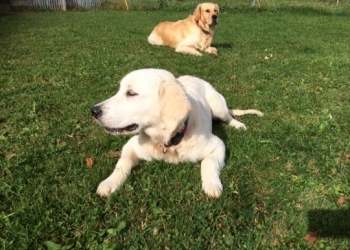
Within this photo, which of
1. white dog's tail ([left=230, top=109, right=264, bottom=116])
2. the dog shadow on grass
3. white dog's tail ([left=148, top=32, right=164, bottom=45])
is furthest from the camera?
white dog's tail ([left=148, top=32, right=164, bottom=45])

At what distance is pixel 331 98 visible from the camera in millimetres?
5223

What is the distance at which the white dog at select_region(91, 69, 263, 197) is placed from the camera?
2.73 metres

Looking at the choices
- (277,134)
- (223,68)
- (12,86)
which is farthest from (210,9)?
(277,134)

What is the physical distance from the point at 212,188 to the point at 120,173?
71 centimetres

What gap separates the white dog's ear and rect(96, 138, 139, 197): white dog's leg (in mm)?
472

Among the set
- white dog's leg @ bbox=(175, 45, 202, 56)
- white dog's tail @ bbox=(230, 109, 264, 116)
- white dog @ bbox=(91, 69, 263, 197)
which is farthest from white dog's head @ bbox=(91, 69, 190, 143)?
white dog's leg @ bbox=(175, 45, 202, 56)

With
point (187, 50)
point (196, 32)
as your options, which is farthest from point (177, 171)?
point (196, 32)

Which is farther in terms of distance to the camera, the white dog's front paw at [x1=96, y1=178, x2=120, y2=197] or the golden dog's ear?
the golden dog's ear

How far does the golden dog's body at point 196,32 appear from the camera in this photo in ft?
30.7

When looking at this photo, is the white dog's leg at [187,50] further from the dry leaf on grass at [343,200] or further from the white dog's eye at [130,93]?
the dry leaf on grass at [343,200]

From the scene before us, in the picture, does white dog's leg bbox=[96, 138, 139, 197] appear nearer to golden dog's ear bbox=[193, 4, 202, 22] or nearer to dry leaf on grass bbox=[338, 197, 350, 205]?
dry leaf on grass bbox=[338, 197, 350, 205]

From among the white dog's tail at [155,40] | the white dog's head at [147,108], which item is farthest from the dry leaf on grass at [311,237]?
the white dog's tail at [155,40]

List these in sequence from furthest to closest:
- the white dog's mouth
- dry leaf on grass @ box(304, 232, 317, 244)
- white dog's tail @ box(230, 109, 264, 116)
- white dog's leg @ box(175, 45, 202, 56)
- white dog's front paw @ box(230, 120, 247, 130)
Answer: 1. white dog's leg @ box(175, 45, 202, 56)
2. white dog's tail @ box(230, 109, 264, 116)
3. white dog's front paw @ box(230, 120, 247, 130)
4. the white dog's mouth
5. dry leaf on grass @ box(304, 232, 317, 244)

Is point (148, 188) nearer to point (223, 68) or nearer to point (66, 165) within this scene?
point (66, 165)
